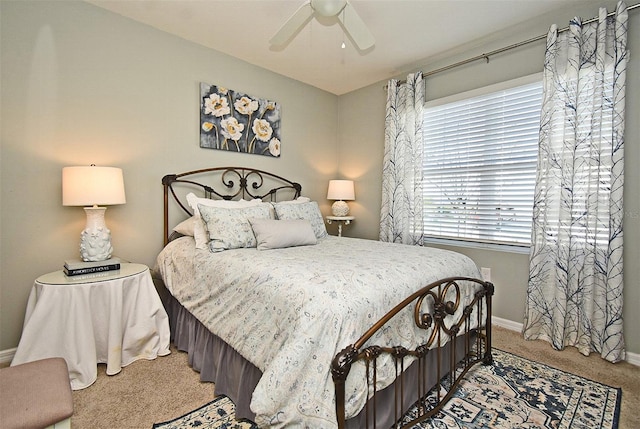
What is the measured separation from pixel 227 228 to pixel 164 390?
3.49ft

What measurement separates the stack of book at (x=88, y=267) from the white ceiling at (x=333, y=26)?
1.93m

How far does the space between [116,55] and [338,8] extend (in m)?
1.84

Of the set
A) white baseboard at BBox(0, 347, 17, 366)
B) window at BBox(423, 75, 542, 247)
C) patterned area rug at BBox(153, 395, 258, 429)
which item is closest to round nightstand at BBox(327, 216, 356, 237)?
window at BBox(423, 75, 542, 247)

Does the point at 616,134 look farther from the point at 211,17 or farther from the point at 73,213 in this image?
the point at 73,213

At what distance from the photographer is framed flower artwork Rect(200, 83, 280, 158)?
2.98m

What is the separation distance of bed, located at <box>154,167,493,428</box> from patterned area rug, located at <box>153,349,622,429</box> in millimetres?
79

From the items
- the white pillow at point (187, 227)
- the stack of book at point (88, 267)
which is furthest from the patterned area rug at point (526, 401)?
the stack of book at point (88, 267)

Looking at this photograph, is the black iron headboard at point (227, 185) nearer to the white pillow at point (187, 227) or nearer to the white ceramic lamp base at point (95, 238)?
the white pillow at point (187, 227)

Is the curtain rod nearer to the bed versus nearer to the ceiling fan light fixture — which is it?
the ceiling fan light fixture

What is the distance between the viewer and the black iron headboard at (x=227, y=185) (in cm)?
281

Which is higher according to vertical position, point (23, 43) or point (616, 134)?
point (23, 43)

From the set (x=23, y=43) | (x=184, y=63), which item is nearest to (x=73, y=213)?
(x=23, y=43)

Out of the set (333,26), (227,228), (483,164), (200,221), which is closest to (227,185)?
(200,221)

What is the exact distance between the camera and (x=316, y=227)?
2928mm
